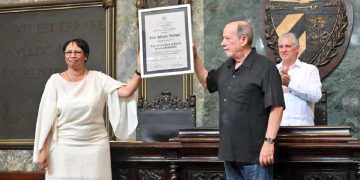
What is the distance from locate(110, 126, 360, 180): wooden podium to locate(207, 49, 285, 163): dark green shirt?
0.50 m

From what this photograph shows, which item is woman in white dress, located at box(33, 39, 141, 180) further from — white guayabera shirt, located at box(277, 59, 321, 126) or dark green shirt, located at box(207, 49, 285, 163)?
white guayabera shirt, located at box(277, 59, 321, 126)

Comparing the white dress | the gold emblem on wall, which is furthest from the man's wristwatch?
the gold emblem on wall

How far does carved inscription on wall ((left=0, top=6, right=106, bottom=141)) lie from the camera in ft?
21.4

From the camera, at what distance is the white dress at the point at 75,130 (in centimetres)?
394

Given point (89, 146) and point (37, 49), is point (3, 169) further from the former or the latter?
point (89, 146)

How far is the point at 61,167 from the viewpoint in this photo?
12.9 ft

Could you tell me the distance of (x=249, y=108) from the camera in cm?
332

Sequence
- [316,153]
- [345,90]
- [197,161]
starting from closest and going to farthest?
1. [316,153]
2. [197,161]
3. [345,90]

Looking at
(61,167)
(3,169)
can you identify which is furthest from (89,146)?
(3,169)

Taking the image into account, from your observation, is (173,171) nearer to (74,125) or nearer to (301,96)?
(74,125)

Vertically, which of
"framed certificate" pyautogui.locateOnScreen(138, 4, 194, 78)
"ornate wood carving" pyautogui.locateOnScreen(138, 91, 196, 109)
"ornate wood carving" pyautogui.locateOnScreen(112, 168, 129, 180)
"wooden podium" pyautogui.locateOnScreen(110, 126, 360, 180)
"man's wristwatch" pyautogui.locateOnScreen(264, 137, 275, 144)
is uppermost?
"framed certificate" pyautogui.locateOnScreen(138, 4, 194, 78)

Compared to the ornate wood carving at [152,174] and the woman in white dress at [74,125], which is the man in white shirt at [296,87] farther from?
the woman in white dress at [74,125]

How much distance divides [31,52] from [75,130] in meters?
3.03

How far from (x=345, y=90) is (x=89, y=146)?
280 cm
